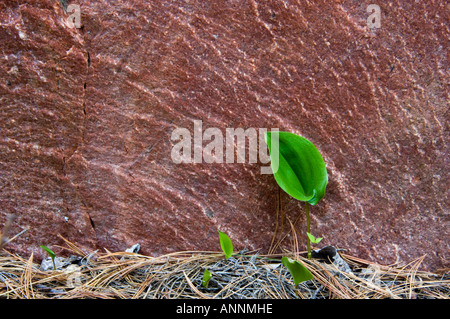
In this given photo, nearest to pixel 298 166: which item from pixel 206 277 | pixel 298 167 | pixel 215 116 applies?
pixel 298 167

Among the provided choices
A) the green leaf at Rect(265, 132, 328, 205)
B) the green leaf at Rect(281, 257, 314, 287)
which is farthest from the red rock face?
the green leaf at Rect(281, 257, 314, 287)

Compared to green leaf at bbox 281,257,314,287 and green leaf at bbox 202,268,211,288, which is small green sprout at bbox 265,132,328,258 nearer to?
green leaf at bbox 281,257,314,287

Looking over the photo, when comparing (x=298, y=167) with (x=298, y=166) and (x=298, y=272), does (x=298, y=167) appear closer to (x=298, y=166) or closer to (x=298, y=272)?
(x=298, y=166)

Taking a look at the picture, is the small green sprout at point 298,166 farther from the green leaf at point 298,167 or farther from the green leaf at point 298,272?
the green leaf at point 298,272

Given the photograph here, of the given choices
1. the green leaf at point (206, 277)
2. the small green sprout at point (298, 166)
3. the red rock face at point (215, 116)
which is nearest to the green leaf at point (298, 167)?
the small green sprout at point (298, 166)
